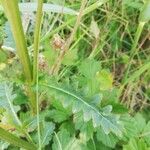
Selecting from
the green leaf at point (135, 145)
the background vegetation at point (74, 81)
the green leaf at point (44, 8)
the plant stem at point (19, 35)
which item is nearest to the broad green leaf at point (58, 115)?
the background vegetation at point (74, 81)

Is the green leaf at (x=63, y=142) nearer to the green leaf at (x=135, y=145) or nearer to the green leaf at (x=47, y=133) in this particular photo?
the green leaf at (x=47, y=133)

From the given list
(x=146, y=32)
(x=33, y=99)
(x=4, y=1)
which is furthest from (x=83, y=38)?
(x=4, y=1)

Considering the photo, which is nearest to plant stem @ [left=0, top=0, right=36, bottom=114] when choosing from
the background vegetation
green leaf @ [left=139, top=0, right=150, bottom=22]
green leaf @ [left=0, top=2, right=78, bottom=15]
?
the background vegetation

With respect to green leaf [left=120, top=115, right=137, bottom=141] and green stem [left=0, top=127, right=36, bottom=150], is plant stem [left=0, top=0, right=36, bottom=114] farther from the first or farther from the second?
green leaf [left=120, top=115, right=137, bottom=141]

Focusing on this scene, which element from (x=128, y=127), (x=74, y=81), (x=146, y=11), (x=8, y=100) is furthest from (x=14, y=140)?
(x=146, y=11)

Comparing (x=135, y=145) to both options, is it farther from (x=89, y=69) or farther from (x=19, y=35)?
(x=19, y=35)

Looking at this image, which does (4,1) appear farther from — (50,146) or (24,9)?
(50,146)
